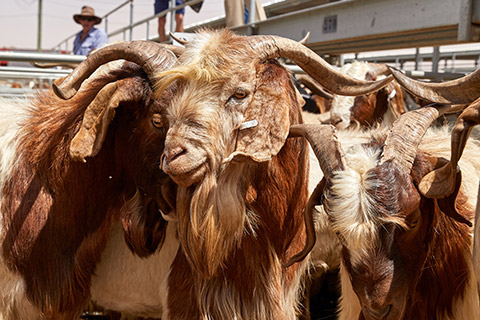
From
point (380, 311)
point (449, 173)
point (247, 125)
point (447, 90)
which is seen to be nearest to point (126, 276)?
point (247, 125)

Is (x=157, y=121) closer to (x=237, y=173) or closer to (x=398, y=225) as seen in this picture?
(x=237, y=173)

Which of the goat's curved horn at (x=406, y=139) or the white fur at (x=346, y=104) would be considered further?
the white fur at (x=346, y=104)

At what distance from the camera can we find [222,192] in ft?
9.13

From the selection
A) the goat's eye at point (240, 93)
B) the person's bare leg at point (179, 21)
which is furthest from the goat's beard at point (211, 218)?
the person's bare leg at point (179, 21)

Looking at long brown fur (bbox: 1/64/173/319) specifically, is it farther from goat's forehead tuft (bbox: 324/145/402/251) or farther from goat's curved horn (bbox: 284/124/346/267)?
goat's forehead tuft (bbox: 324/145/402/251)

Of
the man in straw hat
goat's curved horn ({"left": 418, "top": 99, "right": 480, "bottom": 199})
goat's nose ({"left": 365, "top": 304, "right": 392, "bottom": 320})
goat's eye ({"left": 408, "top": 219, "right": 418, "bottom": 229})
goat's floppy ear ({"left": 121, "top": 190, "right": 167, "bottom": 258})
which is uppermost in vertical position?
the man in straw hat

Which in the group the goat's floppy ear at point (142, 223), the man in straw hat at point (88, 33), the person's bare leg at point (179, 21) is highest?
the person's bare leg at point (179, 21)

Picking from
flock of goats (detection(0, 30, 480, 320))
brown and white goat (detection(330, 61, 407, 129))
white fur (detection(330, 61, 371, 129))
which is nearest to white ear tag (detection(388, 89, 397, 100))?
brown and white goat (detection(330, 61, 407, 129))

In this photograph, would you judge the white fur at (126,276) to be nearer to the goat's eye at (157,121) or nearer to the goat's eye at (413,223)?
A: the goat's eye at (157,121)

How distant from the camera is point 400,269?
2826mm

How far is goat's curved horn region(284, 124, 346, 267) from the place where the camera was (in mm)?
2900

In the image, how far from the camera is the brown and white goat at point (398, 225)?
278cm

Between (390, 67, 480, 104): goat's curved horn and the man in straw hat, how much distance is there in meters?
6.37

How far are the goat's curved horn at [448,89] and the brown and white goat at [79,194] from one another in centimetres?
133
